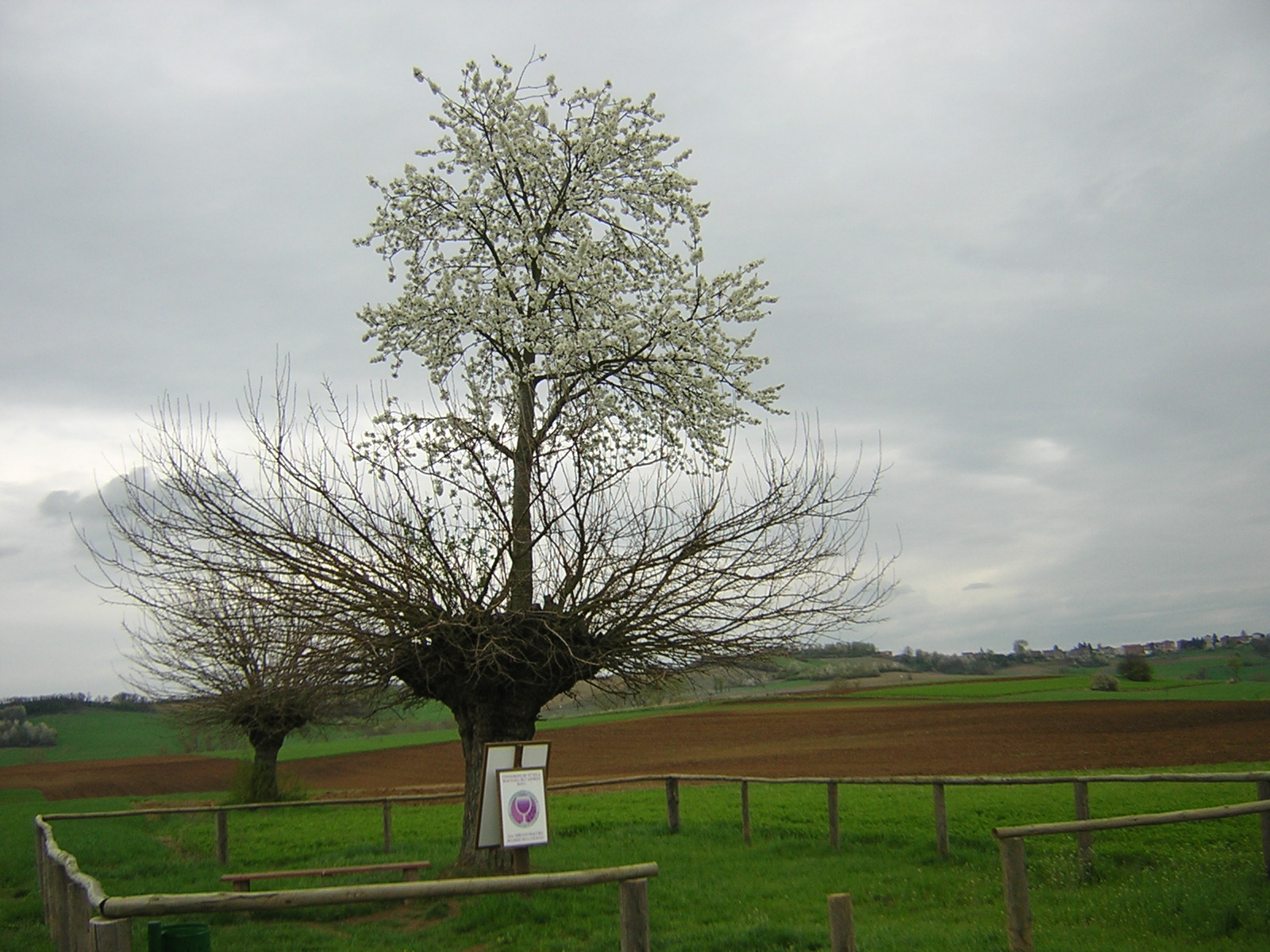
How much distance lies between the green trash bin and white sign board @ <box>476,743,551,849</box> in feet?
16.5

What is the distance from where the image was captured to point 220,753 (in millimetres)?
69375

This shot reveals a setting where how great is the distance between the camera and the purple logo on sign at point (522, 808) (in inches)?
424

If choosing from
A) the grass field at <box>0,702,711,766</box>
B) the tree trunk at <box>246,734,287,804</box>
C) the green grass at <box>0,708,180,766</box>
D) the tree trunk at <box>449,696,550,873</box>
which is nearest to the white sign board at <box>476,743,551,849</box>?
the tree trunk at <box>449,696,550,873</box>

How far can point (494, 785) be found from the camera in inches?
434

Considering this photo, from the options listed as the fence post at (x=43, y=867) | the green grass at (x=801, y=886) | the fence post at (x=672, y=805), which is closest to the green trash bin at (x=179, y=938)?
the green grass at (x=801, y=886)

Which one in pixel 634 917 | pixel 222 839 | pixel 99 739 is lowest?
pixel 99 739

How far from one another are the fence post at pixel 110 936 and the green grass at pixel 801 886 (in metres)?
4.25

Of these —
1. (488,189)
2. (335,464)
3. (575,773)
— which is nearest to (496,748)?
(335,464)

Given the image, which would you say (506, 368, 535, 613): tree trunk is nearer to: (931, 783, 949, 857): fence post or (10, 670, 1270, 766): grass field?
(931, 783, 949, 857): fence post

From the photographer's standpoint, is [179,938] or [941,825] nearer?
[179,938]

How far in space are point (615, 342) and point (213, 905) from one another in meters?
9.89

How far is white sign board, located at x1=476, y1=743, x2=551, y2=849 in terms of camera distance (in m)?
11.0

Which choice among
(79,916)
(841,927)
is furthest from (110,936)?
(841,927)

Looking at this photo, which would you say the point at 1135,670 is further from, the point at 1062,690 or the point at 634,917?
the point at 634,917
